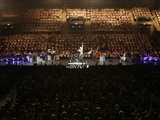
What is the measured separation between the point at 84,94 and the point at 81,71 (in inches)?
296

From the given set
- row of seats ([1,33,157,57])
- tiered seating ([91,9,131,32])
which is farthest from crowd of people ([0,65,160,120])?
tiered seating ([91,9,131,32])

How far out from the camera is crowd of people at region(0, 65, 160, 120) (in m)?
14.0

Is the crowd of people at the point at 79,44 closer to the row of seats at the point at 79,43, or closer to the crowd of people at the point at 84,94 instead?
the row of seats at the point at 79,43

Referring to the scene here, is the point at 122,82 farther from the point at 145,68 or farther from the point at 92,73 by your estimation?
the point at 145,68

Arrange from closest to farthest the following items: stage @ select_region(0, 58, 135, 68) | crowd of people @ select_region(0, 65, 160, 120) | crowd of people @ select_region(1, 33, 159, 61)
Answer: crowd of people @ select_region(0, 65, 160, 120)
stage @ select_region(0, 58, 135, 68)
crowd of people @ select_region(1, 33, 159, 61)

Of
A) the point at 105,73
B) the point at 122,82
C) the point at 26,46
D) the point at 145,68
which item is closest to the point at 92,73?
the point at 105,73

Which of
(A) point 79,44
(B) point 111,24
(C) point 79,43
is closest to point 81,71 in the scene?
(A) point 79,44

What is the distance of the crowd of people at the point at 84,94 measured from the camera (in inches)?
551

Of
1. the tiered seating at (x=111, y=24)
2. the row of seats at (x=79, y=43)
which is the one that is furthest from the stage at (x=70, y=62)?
the tiered seating at (x=111, y=24)

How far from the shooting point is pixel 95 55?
37031 mm

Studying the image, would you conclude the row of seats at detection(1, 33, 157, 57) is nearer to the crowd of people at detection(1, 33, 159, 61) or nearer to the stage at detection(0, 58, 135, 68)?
the crowd of people at detection(1, 33, 159, 61)

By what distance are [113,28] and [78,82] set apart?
1086 inches

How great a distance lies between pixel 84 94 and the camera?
55.9 feet

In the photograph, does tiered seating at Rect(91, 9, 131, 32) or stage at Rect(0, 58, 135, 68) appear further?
tiered seating at Rect(91, 9, 131, 32)
